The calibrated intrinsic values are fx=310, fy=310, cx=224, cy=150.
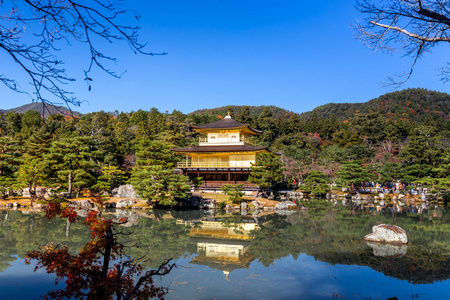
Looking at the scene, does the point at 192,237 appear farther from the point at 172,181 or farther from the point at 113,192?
the point at 113,192

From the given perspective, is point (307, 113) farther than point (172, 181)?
Yes

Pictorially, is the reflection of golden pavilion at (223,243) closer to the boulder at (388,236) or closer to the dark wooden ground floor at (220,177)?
the boulder at (388,236)

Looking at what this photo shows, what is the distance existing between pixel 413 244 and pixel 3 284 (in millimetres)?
11785

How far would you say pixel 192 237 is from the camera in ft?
38.1

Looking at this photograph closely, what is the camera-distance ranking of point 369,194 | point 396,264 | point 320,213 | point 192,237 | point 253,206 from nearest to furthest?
point 396,264, point 192,237, point 320,213, point 253,206, point 369,194

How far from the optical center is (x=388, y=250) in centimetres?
975

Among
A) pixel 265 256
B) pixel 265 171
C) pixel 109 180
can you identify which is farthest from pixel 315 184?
pixel 265 256

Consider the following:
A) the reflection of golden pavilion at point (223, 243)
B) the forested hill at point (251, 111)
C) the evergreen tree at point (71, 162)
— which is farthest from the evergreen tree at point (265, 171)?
the forested hill at point (251, 111)

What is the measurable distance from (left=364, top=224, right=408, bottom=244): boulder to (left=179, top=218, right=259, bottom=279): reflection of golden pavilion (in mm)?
4557

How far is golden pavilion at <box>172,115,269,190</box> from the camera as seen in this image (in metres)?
26.5

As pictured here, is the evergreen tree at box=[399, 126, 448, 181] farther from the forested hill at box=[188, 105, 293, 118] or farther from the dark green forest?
the forested hill at box=[188, 105, 293, 118]

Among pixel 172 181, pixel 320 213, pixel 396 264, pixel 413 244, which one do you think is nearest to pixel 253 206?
pixel 320 213

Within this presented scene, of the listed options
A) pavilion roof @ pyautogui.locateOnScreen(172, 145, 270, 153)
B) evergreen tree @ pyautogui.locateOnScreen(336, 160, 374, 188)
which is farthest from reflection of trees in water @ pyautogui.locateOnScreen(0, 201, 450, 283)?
evergreen tree @ pyautogui.locateOnScreen(336, 160, 374, 188)

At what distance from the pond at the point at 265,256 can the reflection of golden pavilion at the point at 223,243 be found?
0.03m
